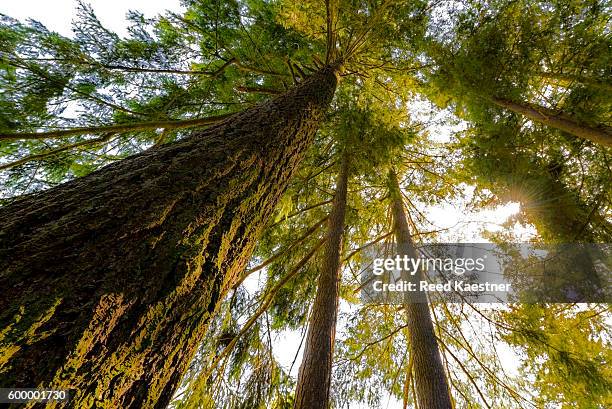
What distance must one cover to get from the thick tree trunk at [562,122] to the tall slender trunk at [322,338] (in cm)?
284

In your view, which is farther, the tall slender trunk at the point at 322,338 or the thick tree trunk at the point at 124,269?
the tall slender trunk at the point at 322,338

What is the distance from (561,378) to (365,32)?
19.1 feet

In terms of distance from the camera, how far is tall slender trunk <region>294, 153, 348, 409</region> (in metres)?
2.46

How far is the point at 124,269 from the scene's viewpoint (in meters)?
0.87

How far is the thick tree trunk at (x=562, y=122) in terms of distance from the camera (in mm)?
3248

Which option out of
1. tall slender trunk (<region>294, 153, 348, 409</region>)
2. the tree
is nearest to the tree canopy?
the tree

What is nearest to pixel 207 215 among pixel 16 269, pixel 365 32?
pixel 16 269

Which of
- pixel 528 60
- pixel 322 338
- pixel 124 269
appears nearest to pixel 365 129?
pixel 528 60

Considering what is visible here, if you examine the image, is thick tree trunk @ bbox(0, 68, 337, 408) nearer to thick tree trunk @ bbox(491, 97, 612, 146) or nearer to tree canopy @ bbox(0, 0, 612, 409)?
tree canopy @ bbox(0, 0, 612, 409)

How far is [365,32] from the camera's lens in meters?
4.20

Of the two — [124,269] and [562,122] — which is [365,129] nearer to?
[562,122]

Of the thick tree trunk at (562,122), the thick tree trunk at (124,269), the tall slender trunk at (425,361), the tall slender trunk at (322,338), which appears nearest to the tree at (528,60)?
the thick tree trunk at (562,122)

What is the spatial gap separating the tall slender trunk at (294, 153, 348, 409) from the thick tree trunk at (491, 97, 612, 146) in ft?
9.31

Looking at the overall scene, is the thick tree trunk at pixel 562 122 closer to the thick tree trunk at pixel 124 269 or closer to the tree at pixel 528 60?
the tree at pixel 528 60
